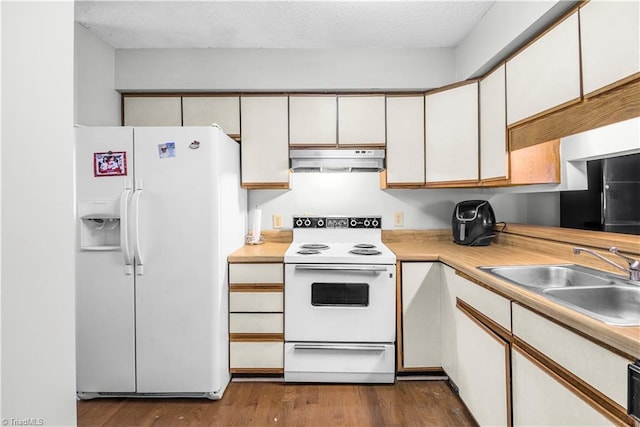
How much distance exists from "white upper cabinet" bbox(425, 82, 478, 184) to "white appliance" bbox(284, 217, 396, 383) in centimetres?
83

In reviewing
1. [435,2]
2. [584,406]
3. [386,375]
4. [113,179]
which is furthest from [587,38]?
[113,179]

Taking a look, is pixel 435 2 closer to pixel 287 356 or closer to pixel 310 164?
pixel 310 164

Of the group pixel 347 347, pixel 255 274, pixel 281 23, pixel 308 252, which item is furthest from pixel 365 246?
pixel 281 23

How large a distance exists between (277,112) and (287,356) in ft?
5.95

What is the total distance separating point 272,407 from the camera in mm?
1951

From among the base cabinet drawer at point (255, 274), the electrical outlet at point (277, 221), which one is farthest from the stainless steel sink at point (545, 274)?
the electrical outlet at point (277, 221)

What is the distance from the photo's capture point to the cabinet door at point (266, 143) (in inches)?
102

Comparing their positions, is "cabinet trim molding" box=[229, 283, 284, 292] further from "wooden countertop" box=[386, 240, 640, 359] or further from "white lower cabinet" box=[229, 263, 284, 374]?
"wooden countertop" box=[386, 240, 640, 359]

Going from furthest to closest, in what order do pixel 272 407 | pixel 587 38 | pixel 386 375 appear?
1. pixel 386 375
2. pixel 272 407
3. pixel 587 38

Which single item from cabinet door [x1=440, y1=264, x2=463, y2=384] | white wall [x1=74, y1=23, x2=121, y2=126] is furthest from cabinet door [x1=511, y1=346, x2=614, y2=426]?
white wall [x1=74, y1=23, x2=121, y2=126]

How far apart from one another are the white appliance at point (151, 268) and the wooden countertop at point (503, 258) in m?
0.38

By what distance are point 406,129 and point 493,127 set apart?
25.7 inches

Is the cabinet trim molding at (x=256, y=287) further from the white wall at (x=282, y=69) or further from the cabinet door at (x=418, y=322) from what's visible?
the white wall at (x=282, y=69)

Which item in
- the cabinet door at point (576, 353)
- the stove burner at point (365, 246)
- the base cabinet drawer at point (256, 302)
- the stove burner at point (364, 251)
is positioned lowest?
the base cabinet drawer at point (256, 302)
